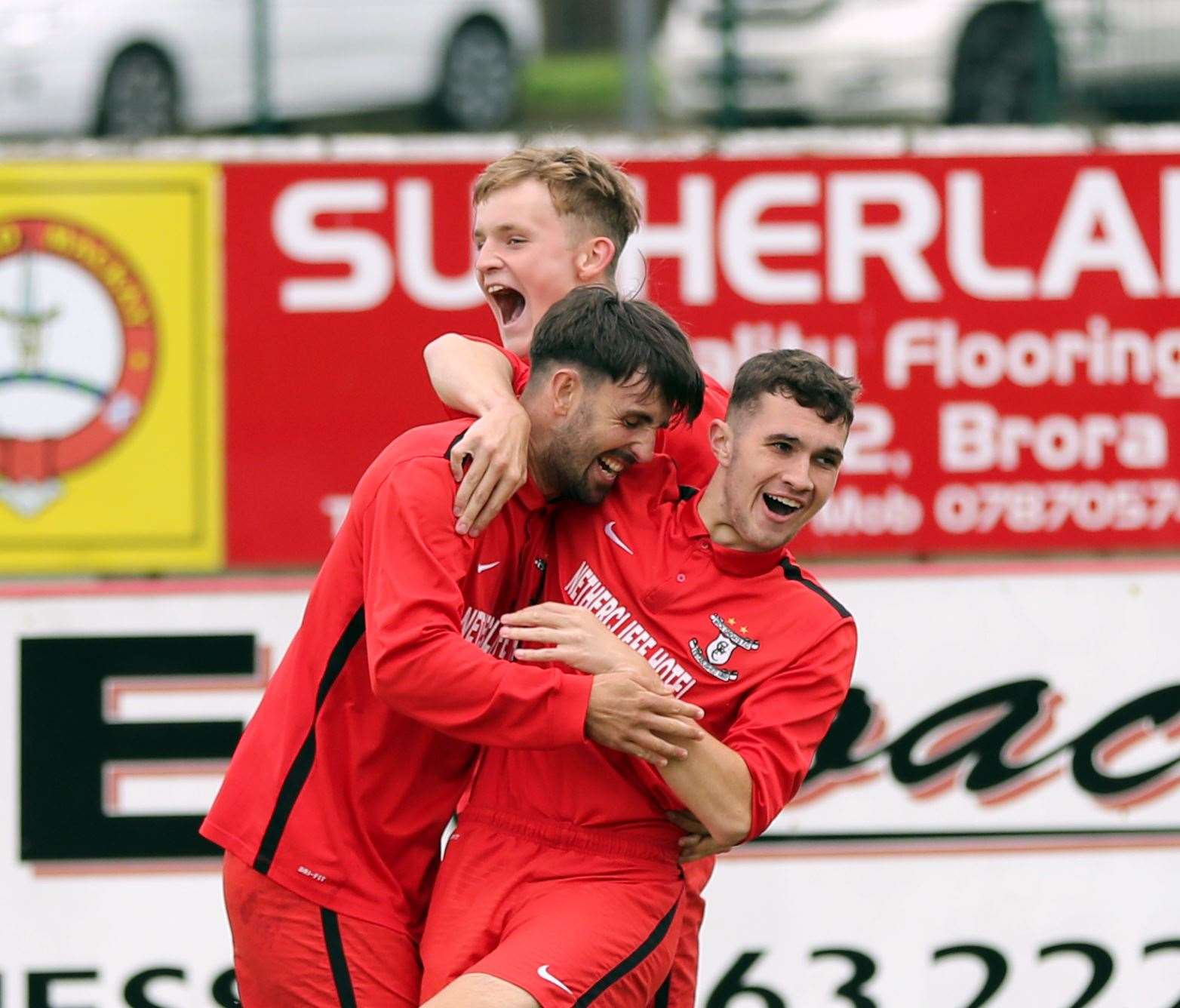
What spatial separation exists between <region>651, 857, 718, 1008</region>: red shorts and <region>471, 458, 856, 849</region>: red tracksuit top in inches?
10.3

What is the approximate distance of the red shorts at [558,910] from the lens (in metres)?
2.75

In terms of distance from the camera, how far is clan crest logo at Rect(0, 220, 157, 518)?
4.65 m

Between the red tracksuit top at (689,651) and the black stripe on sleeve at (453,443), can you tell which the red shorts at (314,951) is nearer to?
the red tracksuit top at (689,651)

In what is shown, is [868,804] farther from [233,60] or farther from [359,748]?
[233,60]

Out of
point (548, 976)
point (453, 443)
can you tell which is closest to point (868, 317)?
point (453, 443)

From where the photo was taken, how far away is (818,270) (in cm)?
473

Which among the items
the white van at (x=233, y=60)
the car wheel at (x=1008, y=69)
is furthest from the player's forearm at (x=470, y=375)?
the car wheel at (x=1008, y=69)

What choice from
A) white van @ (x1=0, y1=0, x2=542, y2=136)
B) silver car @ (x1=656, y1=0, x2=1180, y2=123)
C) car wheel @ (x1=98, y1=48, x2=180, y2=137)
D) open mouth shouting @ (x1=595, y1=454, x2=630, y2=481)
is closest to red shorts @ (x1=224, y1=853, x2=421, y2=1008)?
open mouth shouting @ (x1=595, y1=454, x2=630, y2=481)

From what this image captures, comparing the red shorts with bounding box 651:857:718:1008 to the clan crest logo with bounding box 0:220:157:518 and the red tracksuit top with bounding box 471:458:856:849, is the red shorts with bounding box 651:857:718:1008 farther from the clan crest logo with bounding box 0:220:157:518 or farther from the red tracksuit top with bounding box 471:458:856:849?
the clan crest logo with bounding box 0:220:157:518

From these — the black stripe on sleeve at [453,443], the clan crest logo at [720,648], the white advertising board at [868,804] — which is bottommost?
the white advertising board at [868,804]

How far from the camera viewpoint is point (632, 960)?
112 inches

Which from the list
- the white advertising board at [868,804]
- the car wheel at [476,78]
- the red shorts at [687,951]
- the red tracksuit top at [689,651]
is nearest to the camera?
the red tracksuit top at [689,651]

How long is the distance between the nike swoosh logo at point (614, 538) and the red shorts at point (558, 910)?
18.1 inches

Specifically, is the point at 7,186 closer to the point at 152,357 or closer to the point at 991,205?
the point at 152,357
